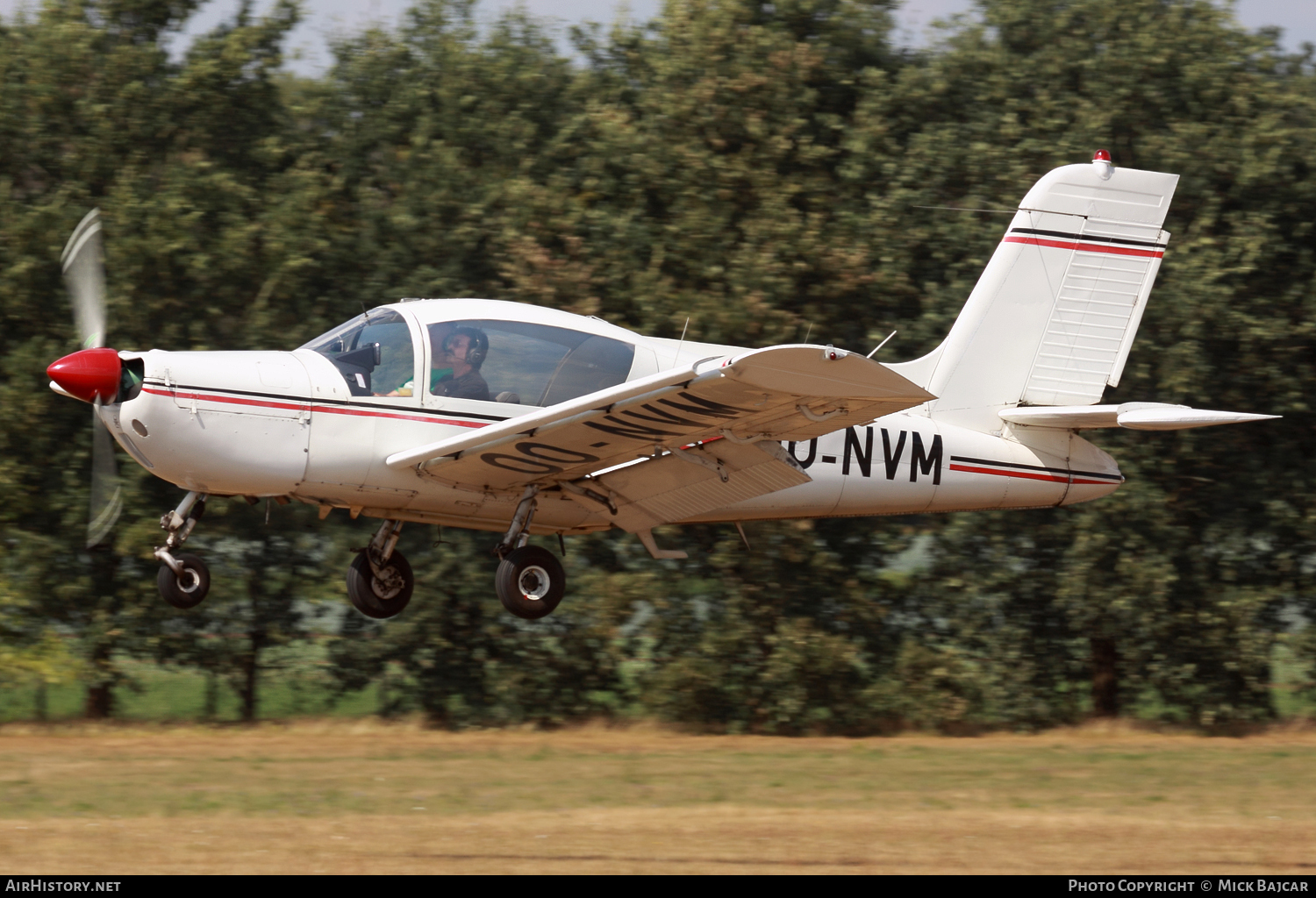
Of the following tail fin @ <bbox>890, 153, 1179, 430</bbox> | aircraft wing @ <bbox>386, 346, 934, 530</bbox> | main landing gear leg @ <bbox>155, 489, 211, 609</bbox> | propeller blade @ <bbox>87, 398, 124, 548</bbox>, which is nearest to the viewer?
aircraft wing @ <bbox>386, 346, 934, 530</bbox>

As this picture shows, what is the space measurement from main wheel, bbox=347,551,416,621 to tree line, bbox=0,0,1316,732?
5.55 metres

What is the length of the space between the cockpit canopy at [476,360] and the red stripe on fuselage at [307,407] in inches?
4.7

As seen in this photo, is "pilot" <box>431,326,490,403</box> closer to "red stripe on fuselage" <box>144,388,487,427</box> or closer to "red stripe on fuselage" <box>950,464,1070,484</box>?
Result: "red stripe on fuselage" <box>144,388,487,427</box>

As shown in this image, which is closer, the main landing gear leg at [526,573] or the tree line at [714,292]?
the main landing gear leg at [526,573]

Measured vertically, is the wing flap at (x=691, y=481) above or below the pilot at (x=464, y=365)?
below

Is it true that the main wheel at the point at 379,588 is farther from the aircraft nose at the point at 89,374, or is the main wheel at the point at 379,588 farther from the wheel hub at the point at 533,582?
the aircraft nose at the point at 89,374

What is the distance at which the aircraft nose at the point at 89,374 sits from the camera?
327 inches

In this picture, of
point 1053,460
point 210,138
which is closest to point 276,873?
point 1053,460

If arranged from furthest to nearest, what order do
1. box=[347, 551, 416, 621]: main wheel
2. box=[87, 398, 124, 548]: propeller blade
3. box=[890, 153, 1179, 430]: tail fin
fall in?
1. box=[890, 153, 1179, 430]: tail fin
2. box=[347, 551, 416, 621]: main wheel
3. box=[87, 398, 124, 548]: propeller blade

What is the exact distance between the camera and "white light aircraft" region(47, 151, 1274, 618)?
8305 millimetres

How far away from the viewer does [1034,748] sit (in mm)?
14062

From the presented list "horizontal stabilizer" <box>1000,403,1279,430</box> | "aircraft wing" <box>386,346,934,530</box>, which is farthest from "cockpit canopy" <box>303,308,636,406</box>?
"horizontal stabilizer" <box>1000,403,1279,430</box>

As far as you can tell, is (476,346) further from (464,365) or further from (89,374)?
(89,374)

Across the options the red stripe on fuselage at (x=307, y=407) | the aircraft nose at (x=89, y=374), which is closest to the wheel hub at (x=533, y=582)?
the red stripe on fuselage at (x=307, y=407)
